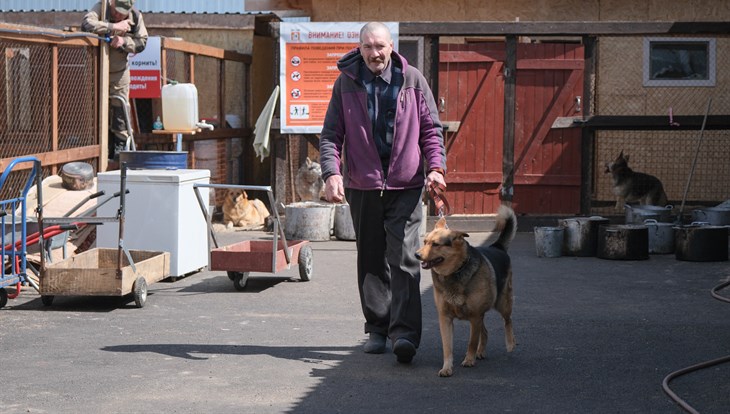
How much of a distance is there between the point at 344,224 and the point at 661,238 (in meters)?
4.01

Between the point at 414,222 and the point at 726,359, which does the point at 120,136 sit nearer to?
the point at 414,222

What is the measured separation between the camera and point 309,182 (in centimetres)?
1612

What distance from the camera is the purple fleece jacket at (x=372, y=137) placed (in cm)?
743

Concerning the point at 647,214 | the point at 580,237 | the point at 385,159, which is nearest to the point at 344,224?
the point at 580,237

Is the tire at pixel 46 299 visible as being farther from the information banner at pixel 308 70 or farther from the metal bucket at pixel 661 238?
the metal bucket at pixel 661 238

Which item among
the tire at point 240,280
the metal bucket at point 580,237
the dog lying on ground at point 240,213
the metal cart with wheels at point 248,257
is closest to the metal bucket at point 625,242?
the metal bucket at point 580,237

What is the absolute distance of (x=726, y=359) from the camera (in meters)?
7.18

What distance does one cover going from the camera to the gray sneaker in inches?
303

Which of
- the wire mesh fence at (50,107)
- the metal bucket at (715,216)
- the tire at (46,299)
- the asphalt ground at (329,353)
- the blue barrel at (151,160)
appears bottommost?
the asphalt ground at (329,353)

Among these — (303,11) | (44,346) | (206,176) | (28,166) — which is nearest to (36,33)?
(28,166)

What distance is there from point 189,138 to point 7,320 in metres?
7.44

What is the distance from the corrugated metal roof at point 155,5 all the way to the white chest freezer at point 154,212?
16437mm

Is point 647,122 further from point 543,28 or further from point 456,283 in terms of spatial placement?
point 456,283

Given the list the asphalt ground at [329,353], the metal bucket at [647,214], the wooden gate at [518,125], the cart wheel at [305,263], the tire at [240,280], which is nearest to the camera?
the asphalt ground at [329,353]
